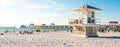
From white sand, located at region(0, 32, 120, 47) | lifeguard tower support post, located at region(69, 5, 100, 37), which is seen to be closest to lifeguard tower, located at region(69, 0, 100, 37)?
lifeguard tower support post, located at region(69, 5, 100, 37)

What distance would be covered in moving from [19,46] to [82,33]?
11078 mm

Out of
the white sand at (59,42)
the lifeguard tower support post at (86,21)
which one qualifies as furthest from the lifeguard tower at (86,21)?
the white sand at (59,42)

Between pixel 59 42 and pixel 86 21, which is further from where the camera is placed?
pixel 86 21

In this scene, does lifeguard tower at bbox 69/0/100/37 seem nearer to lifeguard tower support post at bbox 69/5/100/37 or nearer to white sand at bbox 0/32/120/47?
lifeguard tower support post at bbox 69/5/100/37

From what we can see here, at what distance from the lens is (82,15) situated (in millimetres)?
Answer: 24562

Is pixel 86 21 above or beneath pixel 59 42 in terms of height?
above

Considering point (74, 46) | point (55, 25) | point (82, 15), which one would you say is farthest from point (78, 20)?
point (55, 25)

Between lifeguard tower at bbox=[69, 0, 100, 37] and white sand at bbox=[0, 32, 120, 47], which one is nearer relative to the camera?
white sand at bbox=[0, 32, 120, 47]

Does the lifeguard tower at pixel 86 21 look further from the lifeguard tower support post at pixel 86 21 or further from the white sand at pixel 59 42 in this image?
the white sand at pixel 59 42

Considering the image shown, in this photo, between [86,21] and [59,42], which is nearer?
[59,42]

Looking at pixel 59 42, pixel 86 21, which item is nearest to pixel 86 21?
pixel 86 21

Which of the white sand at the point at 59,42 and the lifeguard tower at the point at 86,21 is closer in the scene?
the white sand at the point at 59,42

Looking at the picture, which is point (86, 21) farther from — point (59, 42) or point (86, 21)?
point (59, 42)

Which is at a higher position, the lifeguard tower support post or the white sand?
the lifeguard tower support post
